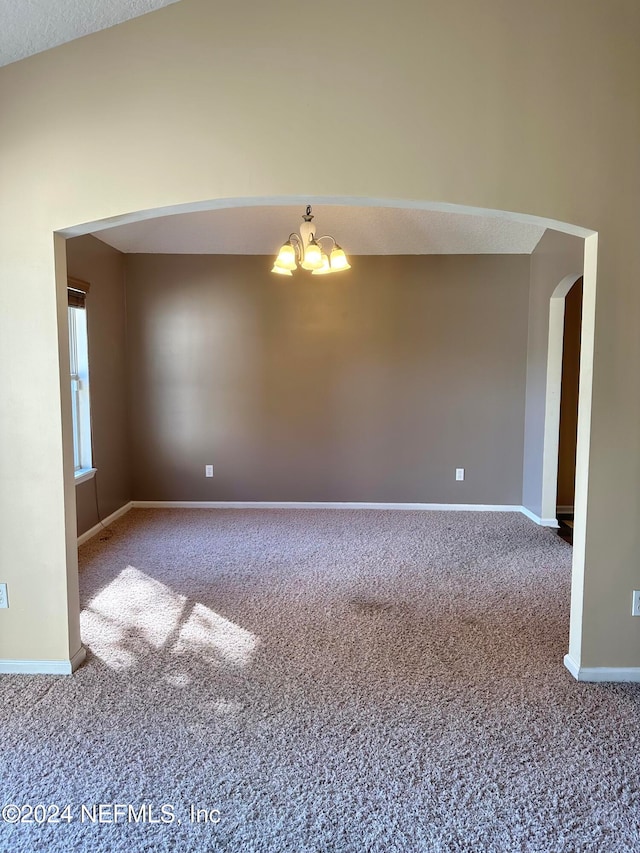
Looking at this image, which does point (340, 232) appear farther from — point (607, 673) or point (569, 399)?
point (607, 673)

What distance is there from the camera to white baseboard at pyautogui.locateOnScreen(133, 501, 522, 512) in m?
5.14

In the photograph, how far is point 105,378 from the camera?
4.61 m

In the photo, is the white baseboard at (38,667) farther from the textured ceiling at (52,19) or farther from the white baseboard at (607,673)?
the textured ceiling at (52,19)

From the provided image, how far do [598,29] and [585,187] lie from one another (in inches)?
25.3

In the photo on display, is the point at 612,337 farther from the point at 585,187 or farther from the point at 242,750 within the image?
the point at 242,750

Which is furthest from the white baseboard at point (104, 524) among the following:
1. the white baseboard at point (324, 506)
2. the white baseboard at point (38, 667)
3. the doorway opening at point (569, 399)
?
the doorway opening at point (569, 399)

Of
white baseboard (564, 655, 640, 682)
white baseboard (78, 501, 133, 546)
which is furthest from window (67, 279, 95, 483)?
white baseboard (564, 655, 640, 682)

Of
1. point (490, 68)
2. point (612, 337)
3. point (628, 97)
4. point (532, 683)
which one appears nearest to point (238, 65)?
point (490, 68)

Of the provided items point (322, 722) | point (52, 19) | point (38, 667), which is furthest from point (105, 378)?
point (322, 722)

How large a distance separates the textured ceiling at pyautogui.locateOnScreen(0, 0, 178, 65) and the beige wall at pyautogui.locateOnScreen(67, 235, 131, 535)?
1833 mm

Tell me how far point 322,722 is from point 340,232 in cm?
393

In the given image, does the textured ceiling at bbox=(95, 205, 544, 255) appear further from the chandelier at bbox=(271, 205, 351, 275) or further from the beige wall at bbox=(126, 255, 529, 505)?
the chandelier at bbox=(271, 205, 351, 275)

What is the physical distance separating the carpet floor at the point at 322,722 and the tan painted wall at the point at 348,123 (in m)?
1.14

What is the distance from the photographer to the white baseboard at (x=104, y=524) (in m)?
4.18
